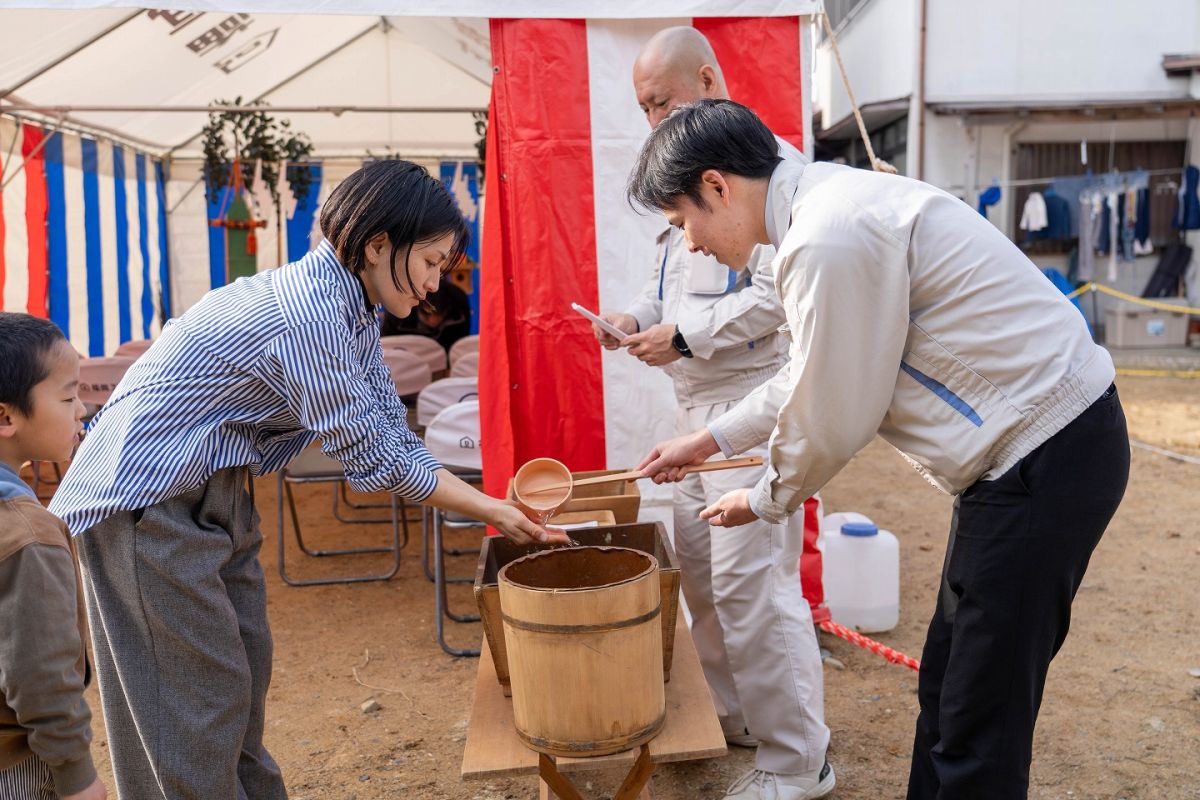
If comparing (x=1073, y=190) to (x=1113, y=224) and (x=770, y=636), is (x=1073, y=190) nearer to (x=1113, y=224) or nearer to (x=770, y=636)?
(x=1113, y=224)

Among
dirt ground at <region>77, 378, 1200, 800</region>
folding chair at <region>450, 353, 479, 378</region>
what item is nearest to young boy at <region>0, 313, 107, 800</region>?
dirt ground at <region>77, 378, 1200, 800</region>

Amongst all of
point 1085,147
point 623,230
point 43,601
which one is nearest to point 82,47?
point 623,230

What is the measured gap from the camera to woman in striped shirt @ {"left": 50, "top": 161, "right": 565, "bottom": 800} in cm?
165

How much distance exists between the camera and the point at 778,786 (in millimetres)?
2479

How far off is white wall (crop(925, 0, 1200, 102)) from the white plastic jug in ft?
31.6

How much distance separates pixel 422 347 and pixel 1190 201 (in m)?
10.5

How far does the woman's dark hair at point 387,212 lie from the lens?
5.58 ft

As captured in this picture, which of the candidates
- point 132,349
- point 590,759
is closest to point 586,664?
point 590,759

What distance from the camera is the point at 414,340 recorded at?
5887 mm

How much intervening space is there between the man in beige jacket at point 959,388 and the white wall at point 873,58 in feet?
36.0

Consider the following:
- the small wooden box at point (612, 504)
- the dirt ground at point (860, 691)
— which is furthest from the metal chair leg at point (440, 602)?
the small wooden box at point (612, 504)

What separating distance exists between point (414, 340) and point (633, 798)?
14.6ft

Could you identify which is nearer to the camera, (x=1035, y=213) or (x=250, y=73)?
(x=250, y=73)

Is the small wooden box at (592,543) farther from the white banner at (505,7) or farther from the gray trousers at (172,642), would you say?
the white banner at (505,7)
